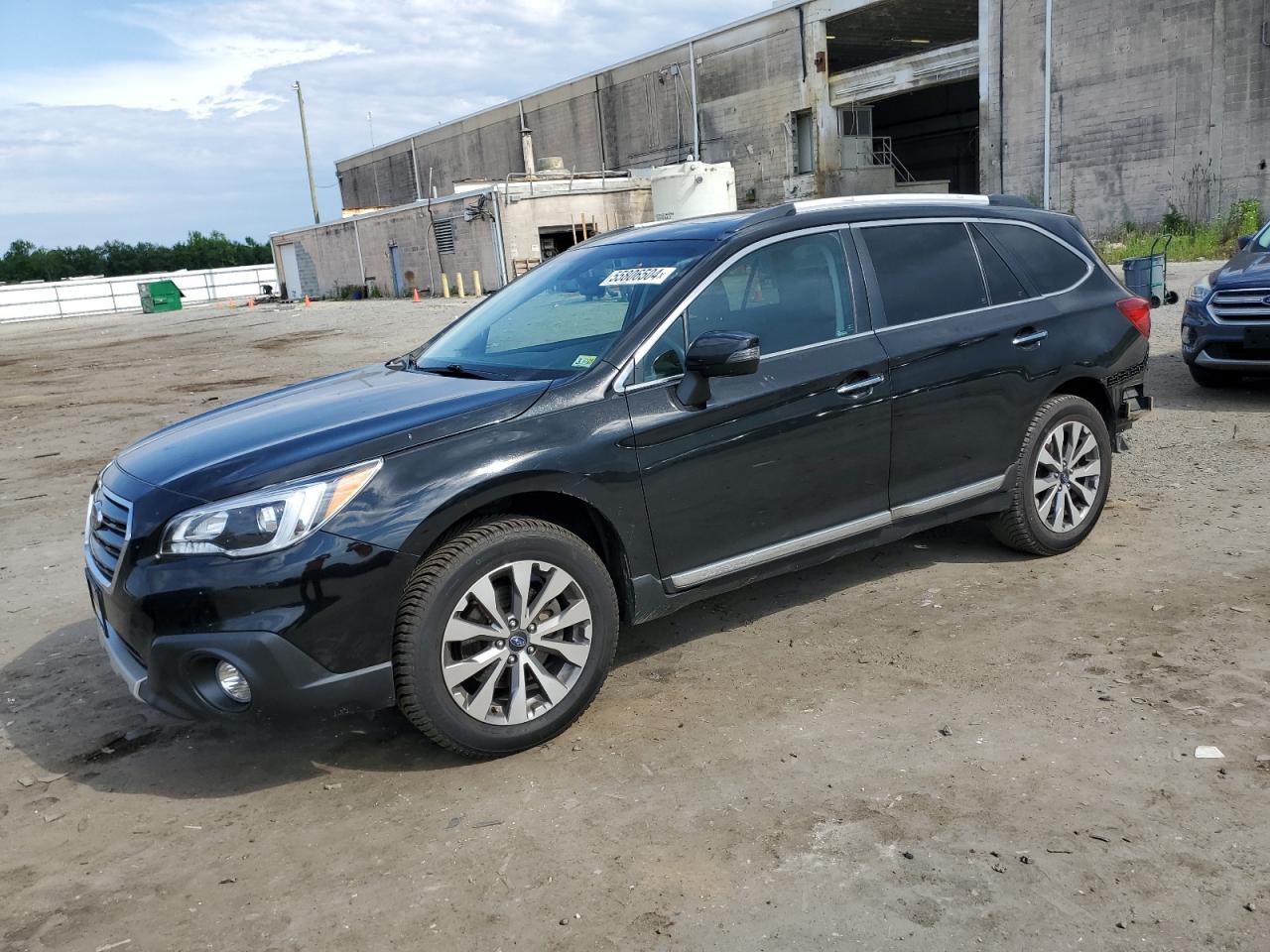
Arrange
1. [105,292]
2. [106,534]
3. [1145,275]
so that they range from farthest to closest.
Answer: [105,292], [1145,275], [106,534]

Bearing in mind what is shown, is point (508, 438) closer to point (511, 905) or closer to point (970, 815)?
point (511, 905)

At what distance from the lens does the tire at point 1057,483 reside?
516 centimetres

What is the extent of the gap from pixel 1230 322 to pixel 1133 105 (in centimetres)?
2305

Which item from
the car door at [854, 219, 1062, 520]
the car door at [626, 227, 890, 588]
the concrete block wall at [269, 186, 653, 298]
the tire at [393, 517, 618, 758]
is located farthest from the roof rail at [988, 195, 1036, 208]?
the concrete block wall at [269, 186, 653, 298]

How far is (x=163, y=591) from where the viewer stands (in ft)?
11.1

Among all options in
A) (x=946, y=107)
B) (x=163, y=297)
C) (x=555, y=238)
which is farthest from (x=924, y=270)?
(x=163, y=297)

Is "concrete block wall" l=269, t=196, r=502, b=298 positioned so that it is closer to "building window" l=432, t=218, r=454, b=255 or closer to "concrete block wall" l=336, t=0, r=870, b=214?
"building window" l=432, t=218, r=454, b=255

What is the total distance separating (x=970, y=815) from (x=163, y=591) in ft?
8.54

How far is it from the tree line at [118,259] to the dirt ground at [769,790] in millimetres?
99257

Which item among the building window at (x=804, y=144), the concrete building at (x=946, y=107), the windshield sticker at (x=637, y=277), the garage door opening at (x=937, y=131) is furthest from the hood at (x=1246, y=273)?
the garage door opening at (x=937, y=131)

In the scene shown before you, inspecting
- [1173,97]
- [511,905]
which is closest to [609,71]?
[1173,97]

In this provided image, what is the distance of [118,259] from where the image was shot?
9756 centimetres

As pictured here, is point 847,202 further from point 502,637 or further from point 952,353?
point 502,637

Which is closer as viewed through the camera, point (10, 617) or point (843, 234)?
point (843, 234)
